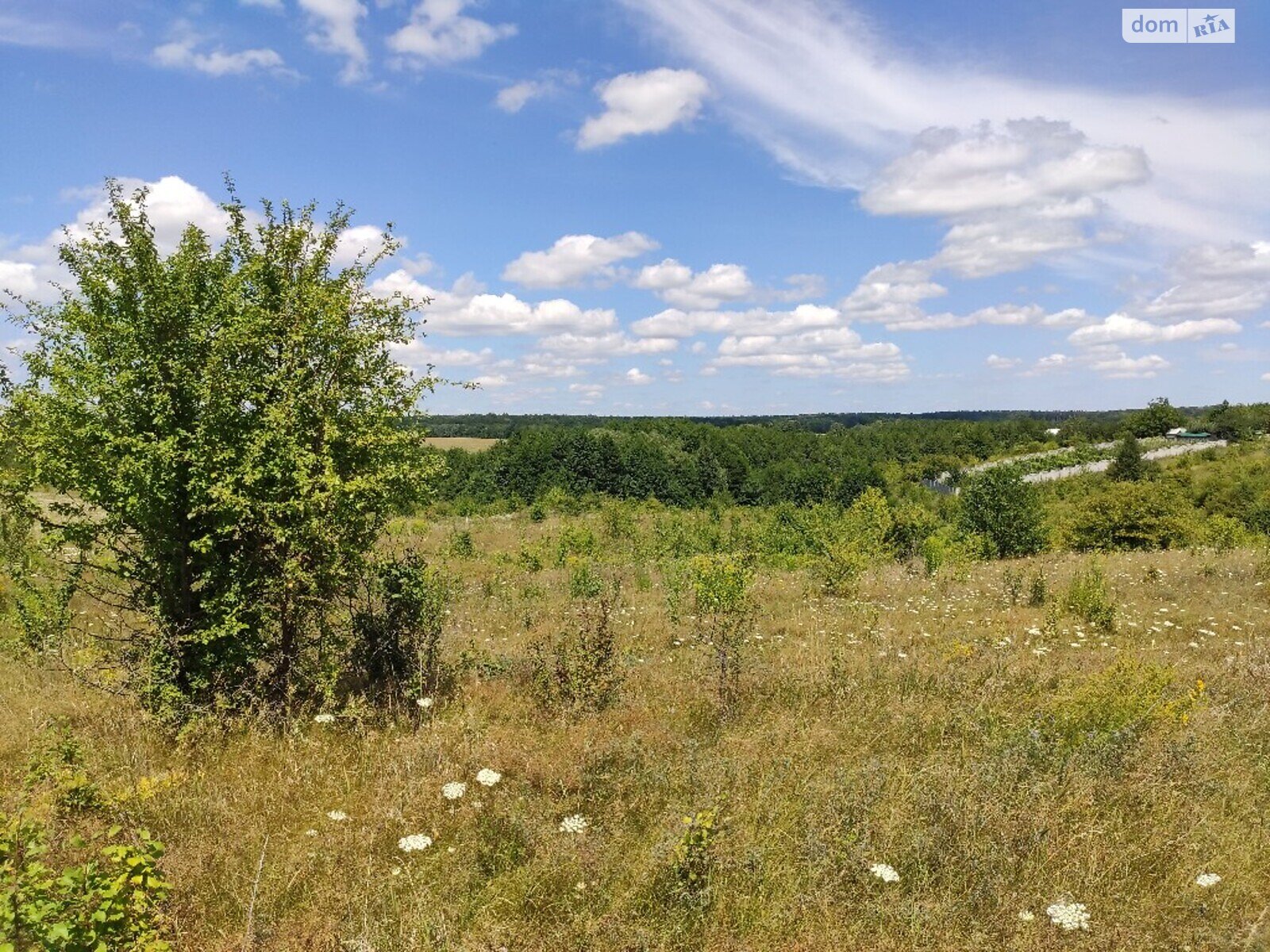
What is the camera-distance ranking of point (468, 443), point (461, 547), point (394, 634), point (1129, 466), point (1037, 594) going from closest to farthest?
1. point (394, 634)
2. point (1037, 594)
3. point (461, 547)
4. point (1129, 466)
5. point (468, 443)

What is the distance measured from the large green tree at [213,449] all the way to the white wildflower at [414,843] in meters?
2.35

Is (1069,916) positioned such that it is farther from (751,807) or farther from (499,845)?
(499,845)

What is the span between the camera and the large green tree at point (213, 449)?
548 centimetres

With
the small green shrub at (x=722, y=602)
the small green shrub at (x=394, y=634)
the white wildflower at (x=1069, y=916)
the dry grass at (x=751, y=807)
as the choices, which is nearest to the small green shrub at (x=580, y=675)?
the dry grass at (x=751, y=807)

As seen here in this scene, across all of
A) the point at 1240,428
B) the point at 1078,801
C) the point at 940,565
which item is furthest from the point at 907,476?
the point at 1078,801

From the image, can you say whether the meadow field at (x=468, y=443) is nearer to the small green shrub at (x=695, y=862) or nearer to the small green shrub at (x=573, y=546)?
the small green shrub at (x=573, y=546)

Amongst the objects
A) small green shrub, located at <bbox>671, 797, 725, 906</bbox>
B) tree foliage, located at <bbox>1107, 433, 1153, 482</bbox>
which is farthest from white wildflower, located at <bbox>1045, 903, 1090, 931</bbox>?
tree foliage, located at <bbox>1107, 433, 1153, 482</bbox>

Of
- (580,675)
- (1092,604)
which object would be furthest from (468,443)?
(580,675)

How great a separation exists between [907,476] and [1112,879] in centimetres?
11852

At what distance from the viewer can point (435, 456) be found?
6.36 meters

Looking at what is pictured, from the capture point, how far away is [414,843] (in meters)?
4.22

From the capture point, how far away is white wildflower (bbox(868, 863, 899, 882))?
3.96 meters

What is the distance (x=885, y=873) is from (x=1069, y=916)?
37.5 inches

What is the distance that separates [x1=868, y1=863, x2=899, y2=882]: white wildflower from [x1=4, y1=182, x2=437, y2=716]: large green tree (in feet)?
14.8
